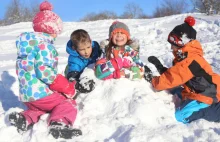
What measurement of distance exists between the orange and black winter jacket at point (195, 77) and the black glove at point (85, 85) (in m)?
0.86

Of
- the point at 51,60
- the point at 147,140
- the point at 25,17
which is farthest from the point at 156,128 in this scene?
the point at 25,17

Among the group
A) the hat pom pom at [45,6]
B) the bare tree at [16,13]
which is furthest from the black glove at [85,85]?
the bare tree at [16,13]

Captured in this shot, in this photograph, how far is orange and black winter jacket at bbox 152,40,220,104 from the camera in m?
3.22

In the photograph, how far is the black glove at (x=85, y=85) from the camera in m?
3.39

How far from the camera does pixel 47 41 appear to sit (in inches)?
123

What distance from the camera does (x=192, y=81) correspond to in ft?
10.8

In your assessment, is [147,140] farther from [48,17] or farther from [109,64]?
[48,17]

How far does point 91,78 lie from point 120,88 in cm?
40

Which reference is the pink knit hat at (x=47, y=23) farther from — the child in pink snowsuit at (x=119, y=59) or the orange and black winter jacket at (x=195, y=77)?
the orange and black winter jacket at (x=195, y=77)

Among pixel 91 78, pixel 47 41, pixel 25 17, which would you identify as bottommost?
pixel 91 78

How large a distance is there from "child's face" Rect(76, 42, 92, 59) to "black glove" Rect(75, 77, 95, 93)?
0.46 meters

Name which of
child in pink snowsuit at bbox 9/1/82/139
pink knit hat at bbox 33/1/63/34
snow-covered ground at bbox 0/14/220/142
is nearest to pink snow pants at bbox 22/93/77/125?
child in pink snowsuit at bbox 9/1/82/139

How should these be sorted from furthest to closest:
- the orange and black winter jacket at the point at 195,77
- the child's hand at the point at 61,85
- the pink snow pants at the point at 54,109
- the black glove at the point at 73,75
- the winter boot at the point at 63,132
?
the black glove at the point at 73,75
the orange and black winter jacket at the point at 195,77
the child's hand at the point at 61,85
the pink snow pants at the point at 54,109
the winter boot at the point at 63,132

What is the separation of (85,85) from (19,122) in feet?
2.67
